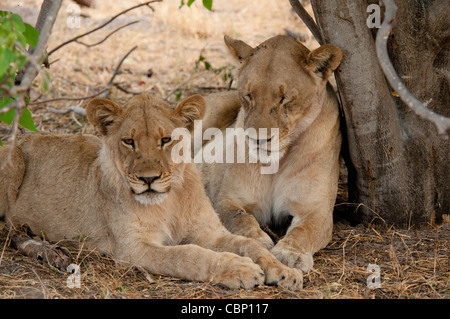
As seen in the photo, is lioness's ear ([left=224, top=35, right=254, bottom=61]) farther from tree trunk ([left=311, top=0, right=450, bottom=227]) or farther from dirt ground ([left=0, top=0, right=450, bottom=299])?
tree trunk ([left=311, top=0, right=450, bottom=227])

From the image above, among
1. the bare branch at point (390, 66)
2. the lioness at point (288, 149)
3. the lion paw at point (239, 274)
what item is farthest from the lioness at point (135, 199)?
the bare branch at point (390, 66)

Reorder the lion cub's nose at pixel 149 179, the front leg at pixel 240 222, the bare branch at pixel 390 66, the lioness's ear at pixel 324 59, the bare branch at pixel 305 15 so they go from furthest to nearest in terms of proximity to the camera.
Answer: the bare branch at pixel 305 15
the front leg at pixel 240 222
the lioness's ear at pixel 324 59
the lion cub's nose at pixel 149 179
the bare branch at pixel 390 66

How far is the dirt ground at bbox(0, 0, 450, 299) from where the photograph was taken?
301 centimetres

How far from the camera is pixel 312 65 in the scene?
361cm

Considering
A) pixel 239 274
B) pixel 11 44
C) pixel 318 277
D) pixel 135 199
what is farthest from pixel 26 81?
pixel 318 277

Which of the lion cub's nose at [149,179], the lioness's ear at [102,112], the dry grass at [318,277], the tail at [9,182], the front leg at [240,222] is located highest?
the lioness's ear at [102,112]

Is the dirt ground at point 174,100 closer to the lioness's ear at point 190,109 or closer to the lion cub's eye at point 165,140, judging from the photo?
the lion cub's eye at point 165,140

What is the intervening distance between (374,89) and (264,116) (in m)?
0.67

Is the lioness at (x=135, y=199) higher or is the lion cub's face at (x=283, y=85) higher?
the lion cub's face at (x=283, y=85)

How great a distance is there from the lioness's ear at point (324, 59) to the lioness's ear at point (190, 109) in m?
0.67

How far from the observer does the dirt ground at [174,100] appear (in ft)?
9.87

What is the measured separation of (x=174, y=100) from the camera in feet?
20.8

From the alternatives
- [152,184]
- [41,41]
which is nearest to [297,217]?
[152,184]

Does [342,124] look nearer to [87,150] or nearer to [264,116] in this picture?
[264,116]
